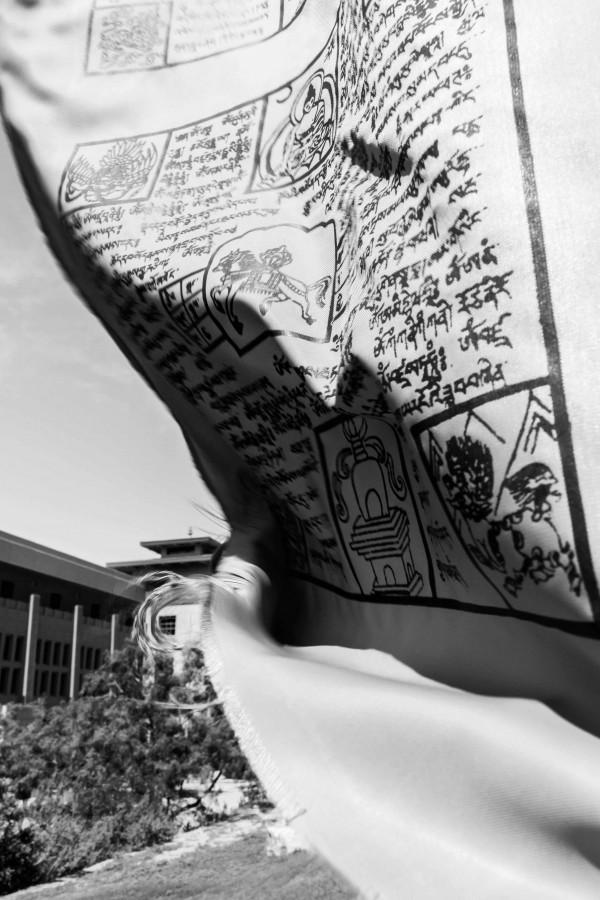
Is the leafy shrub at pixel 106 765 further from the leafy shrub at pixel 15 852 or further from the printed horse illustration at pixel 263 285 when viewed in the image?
the printed horse illustration at pixel 263 285

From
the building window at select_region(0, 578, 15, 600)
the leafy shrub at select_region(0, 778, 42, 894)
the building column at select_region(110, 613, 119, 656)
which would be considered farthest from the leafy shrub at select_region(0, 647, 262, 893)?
the building column at select_region(110, 613, 119, 656)

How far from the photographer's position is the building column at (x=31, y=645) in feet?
31.2

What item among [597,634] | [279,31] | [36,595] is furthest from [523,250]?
[36,595]

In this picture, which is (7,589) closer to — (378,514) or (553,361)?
(378,514)

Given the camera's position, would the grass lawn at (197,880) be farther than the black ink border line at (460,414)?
Yes

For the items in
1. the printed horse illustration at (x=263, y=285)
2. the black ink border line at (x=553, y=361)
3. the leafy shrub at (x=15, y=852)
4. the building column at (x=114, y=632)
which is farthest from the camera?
the building column at (x=114, y=632)

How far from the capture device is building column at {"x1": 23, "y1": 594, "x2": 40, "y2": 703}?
9.52 meters

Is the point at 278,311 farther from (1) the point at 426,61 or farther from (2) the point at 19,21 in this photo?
(2) the point at 19,21

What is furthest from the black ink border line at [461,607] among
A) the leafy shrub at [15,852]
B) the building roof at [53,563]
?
the building roof at [53,563]

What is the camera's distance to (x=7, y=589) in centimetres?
980

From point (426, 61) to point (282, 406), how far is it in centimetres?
16

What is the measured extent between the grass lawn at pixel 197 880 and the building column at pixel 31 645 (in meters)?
3.86

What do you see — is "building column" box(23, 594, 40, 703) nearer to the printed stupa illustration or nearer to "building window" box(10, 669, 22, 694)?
"building window" box(10, 669, 22, 694)

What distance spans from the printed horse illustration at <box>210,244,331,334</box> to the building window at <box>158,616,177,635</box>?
0.48ft
